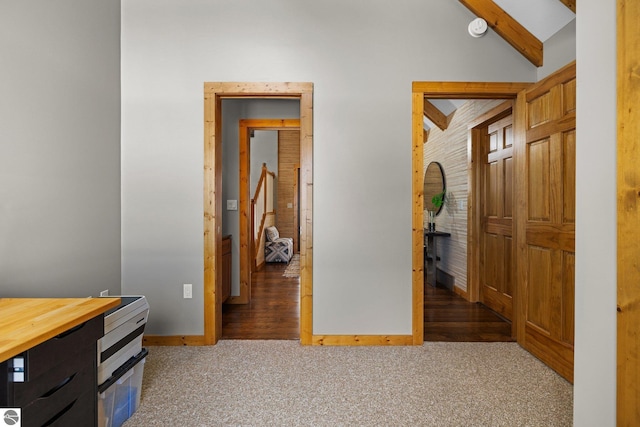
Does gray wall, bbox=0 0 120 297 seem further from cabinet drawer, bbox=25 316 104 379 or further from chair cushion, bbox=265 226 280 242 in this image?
chair cushion, bbox=265 226 280 242

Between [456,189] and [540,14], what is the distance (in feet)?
7.89

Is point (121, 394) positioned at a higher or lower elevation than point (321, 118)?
lower

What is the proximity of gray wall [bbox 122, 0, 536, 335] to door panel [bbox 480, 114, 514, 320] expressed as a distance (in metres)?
0.88

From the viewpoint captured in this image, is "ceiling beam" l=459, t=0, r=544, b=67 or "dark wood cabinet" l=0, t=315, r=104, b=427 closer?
"dark wood cabinet" l=0, t=315, r=104, b=427

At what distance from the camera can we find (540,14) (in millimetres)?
2443

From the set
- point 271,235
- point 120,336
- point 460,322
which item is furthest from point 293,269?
point 120,336

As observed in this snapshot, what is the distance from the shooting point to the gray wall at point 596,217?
3.70 ft

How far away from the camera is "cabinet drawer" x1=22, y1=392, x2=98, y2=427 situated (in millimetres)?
1020

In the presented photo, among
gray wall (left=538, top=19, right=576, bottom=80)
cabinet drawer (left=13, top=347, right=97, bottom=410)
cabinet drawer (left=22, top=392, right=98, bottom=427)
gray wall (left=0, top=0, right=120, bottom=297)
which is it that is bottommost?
cabinet drawer (left=22, top=392, right=98, bottom=427)

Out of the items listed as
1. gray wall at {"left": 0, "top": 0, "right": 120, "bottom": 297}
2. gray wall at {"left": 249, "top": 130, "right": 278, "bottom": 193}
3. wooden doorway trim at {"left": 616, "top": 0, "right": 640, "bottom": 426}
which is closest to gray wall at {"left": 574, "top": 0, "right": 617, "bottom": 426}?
wooden doorway trim at {"left": 616, "top": 0, "right": 640, "bottom": 426}

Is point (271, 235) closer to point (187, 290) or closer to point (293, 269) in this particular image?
point (293, 269)

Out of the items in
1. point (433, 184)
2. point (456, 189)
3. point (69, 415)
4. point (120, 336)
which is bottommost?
point (69, 415)

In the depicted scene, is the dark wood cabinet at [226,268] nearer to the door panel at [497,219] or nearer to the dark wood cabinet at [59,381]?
the dark wood cabinet at [59,381]

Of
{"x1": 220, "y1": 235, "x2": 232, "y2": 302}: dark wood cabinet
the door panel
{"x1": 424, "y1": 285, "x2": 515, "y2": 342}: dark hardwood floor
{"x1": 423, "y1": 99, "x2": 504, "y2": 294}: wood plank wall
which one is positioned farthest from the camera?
{"x1": 423, "y1": 99, "x2": 504, "y2": 294}: wood plank wall
